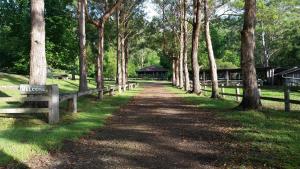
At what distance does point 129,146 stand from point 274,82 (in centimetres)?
6847

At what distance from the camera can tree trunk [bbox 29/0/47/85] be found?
14.1 m

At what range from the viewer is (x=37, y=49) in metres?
14.1

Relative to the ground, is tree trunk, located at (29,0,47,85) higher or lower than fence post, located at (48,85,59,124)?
higher

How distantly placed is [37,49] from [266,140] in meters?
8.14

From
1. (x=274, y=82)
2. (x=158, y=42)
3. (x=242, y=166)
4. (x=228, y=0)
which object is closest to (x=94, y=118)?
(x=242, y=166)

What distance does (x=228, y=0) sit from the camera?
114ft

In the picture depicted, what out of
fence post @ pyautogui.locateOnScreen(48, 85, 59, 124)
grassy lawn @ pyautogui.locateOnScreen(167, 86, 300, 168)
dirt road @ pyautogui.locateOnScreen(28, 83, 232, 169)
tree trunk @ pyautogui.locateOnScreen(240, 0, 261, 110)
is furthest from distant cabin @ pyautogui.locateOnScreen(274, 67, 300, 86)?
fence post @ pyautogui.locateOnScreen(48, 85, 59, 124)

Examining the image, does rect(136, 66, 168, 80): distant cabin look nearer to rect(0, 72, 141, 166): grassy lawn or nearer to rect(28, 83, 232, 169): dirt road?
rect(0, 72, 141, 166): grassy lawn

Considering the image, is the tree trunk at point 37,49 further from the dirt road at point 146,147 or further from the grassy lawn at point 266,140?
the grassy lawn at point 266,140

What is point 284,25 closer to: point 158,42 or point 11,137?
point 158,42

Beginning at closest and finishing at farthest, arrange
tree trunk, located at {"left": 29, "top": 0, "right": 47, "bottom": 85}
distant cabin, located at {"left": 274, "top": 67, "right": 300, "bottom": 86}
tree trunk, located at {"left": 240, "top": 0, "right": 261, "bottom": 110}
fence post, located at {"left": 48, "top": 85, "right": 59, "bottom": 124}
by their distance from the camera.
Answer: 1. fence post, located at {"left": 48, "top": 85, "right": 59, "bottom": 124}
2. tree trunk, located at {"left": 29, "top": 0, "right": 47, "bottom": 85}
3. tree trunk, located at {"left": 240, "top": 0, "right": 261, "bottom": 110}
4. distant cabin, located at {"left": 274, "top": 67, "right": 300, "bottom": 86}

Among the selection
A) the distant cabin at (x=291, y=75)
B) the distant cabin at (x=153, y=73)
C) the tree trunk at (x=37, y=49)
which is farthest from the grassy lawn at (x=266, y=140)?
the distant cabin at (x=153, y=73)

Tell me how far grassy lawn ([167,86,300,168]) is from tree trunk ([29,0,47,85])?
21.8ft

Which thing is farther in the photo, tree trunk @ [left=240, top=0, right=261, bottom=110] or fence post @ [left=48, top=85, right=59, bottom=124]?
tree trunk @ [left=240, top=0, right=261, bottom=110]
